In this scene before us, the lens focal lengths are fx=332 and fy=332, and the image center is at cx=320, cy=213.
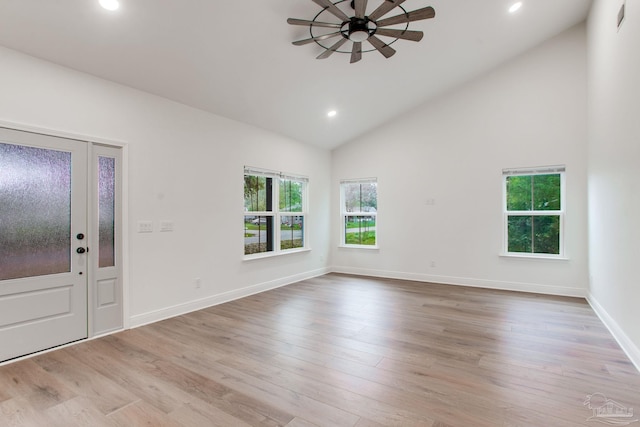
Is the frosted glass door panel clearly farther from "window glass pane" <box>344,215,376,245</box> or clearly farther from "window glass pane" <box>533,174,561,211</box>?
"window glass pane" <box>533,174,561,211</box>

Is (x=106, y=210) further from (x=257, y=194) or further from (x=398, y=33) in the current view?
(x=398, y=33)

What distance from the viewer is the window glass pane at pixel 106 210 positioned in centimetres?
351

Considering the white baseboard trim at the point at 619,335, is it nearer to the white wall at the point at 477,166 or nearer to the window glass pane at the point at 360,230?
the white wall at the point at 477,166

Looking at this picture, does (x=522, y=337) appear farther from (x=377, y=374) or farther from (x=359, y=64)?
(x=359, y=64)

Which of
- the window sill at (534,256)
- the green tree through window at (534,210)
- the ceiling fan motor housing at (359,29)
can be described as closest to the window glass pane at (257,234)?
the ceiling fan motor housing at (359,29)

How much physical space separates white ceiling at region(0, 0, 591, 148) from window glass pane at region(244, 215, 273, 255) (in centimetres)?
155

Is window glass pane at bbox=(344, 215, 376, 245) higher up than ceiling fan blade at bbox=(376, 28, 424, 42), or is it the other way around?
ceiling fan blade at bbox=(376, 28, 424, 42)

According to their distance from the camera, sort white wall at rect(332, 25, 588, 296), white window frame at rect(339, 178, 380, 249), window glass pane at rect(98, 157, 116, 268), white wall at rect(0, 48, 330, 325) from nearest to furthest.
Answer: white wall at rect(0, 48, 330, 325)
window glass pane at rect(98, 157, 116, 268)
white wall at rect(332, 25, 588, 296)
white window frame at rect(339, 178, 380, 249)

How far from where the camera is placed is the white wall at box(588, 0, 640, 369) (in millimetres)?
2852

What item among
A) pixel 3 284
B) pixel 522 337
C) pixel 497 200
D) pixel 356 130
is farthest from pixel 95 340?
pixel 497 200

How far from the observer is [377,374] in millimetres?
2641

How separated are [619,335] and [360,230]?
439 centimetres

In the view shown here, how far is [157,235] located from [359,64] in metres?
3.38

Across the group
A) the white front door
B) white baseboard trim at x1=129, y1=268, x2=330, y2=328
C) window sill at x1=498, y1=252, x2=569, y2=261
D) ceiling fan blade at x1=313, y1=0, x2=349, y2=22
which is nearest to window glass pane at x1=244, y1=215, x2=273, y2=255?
white baseboard trim at x1=129, y1=268, x2=330, y2=328
